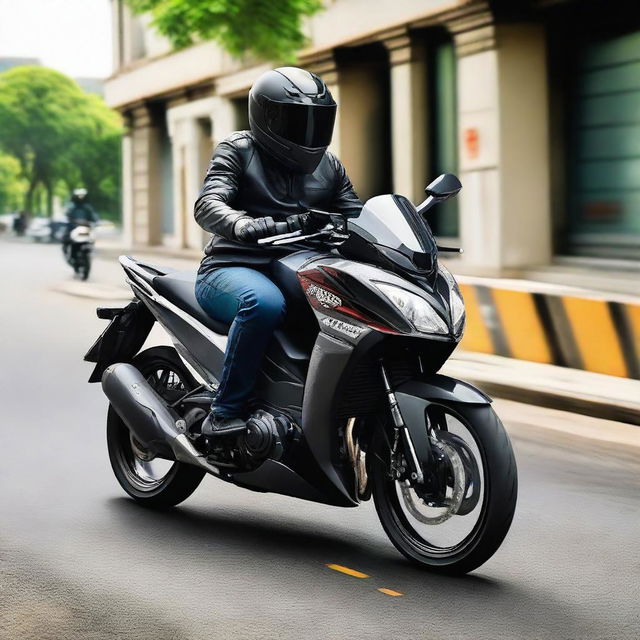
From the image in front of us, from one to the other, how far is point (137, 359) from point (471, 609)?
221cm

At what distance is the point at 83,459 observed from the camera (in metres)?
7.02

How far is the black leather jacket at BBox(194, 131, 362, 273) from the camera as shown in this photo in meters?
5.20

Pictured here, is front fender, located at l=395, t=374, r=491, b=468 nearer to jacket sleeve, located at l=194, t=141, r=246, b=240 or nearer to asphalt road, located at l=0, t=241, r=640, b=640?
asphalt road, located at l=0, t=241, r=640, b=640

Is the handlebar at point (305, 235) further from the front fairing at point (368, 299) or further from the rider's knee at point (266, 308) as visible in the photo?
the rider's knee at point (266, 308)

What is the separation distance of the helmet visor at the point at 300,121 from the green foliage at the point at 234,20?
48.1ft

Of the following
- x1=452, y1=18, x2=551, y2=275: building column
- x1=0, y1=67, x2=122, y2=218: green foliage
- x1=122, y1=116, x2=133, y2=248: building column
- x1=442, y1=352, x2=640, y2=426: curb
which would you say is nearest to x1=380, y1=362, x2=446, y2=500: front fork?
x1=442, y1=352, x2=640, y2=426: curb

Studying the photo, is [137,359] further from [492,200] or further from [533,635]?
[492,200]

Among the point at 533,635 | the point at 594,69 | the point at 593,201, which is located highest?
the point at 594,69

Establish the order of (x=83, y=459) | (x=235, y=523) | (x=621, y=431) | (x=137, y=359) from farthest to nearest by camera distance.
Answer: (x=621, y=431), (x=83, y=459), (x=137, y=359), (x=235, y=523)

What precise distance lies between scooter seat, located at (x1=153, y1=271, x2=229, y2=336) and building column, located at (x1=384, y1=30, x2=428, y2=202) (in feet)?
48.4

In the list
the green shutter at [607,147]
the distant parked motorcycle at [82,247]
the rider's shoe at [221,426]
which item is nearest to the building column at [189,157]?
the distant parked motorcycle at [82,247]

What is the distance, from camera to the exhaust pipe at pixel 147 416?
5.46 meters

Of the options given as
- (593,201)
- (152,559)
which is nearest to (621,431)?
(152,559)

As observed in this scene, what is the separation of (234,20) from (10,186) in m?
89.1
